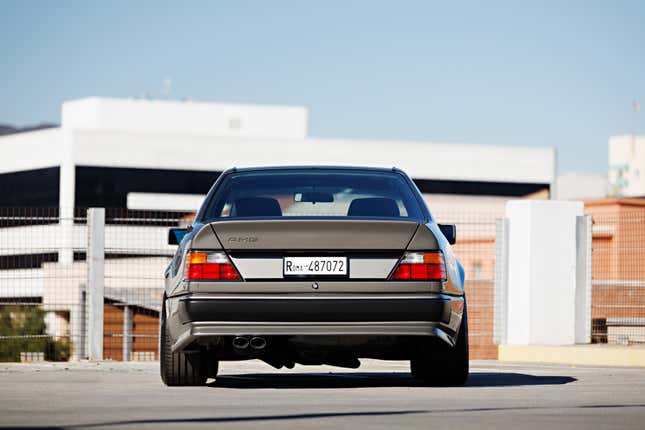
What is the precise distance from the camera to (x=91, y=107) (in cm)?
10344

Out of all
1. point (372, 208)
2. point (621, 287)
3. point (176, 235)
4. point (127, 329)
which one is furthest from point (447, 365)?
point (127, 329)

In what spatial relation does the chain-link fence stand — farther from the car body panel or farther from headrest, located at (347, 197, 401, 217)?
the car body panel

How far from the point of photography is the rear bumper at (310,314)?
8891mm

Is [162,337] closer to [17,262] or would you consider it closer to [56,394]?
[56,394]

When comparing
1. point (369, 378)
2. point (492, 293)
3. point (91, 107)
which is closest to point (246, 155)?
point (91, 107)

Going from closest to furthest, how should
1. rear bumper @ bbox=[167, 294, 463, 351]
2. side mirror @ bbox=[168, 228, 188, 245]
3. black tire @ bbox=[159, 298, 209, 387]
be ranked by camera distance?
rear bumper @ bbox=[167, 294, 463, 351] < black tire @ bbox=[159, 298, 209, 387] < side mirror @ bbox=[168, 228, 188, 245]

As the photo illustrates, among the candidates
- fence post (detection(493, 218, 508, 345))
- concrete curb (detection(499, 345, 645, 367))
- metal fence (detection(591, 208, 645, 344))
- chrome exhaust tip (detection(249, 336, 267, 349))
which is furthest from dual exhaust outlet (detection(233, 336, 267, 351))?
fence post (detection(493, 218, 508, 345))

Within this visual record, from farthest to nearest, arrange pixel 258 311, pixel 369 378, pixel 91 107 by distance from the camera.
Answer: pixel 91 107
pixel 369 378
pixel 258 311

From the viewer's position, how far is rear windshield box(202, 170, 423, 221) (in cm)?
962

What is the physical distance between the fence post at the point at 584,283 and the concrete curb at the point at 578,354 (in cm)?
52

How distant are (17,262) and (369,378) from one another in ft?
22.7

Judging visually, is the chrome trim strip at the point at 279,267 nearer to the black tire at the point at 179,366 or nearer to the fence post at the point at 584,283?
the black tire at the point at 179,366

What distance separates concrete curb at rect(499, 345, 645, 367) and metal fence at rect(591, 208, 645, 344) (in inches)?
24.5

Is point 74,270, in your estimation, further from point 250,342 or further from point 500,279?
point 250,342
